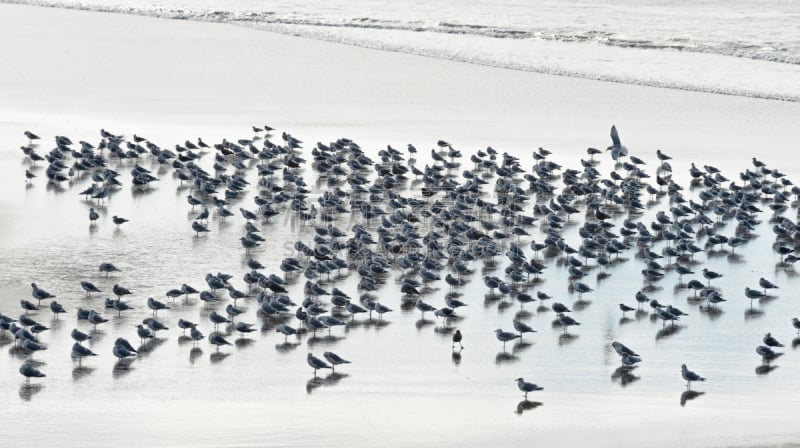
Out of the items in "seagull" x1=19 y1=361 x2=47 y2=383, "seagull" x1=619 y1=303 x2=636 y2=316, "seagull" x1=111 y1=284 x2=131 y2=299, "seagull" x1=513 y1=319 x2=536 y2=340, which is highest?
"seagull" x1=111 y1=284 x2=131 y2=299

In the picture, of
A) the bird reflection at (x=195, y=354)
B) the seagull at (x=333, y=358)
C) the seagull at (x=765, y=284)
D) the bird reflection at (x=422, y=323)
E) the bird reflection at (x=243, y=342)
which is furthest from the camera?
the seagull at (x=765, y=284)

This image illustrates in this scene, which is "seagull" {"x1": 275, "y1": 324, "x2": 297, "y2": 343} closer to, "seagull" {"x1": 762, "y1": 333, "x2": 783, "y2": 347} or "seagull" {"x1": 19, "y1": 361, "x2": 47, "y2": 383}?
"seagull" {"x1": 19, "y1": 361, "x2": 47, "y2": 383}

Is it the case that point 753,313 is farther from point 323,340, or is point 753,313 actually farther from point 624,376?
point 323,340

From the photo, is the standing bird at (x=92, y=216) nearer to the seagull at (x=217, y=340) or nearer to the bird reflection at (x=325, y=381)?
the seagull at (x=217, y=340)

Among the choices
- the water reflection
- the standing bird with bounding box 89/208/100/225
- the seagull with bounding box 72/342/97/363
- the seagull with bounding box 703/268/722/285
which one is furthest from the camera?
the standing bird with bounding box 89/208/100/225

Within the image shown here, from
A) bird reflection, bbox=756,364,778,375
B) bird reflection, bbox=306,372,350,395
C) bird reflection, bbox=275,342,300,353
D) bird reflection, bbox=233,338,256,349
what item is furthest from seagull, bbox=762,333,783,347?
bird reflection, bbox=233,338,256,349

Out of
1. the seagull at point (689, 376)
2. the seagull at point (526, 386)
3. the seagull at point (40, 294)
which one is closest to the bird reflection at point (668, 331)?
the seagull at point (689, 376)
